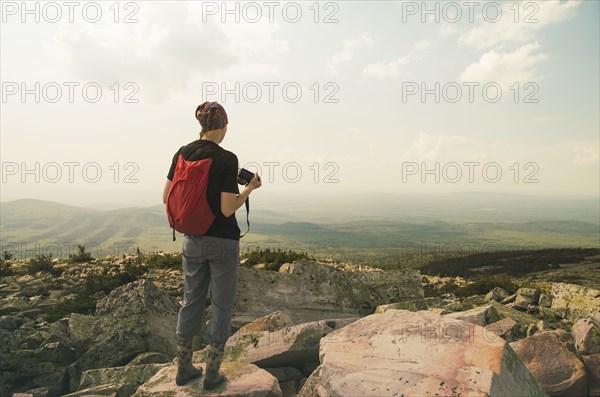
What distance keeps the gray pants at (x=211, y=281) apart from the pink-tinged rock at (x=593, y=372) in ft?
17.2

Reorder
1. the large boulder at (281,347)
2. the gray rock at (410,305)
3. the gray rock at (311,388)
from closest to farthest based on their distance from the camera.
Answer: the gray rock at (311,388)
the large boulder at (281,347)
the gray rock at (410,305)

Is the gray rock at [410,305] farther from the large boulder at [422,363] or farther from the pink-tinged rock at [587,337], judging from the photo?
the pink-tinged rock at [587,337]

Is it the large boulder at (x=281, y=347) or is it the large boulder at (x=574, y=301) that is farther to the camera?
the large boulder at (x=574, y=301)

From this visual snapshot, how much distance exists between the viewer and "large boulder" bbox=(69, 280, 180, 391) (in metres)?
7.33

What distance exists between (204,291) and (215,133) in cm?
204

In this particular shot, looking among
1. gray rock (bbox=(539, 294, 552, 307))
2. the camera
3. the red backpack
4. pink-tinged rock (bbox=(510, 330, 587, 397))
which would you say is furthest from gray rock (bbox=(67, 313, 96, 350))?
gray rock (bbox=(539, 294, 552, 307))

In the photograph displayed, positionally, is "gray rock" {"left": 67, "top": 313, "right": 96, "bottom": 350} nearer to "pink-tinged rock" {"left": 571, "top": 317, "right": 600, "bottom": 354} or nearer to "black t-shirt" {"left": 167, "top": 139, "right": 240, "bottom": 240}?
"black t-shirt" {"left": 167, "top": 139, "right": 240, "bottom": 240}

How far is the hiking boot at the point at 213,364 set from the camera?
4.81 metres

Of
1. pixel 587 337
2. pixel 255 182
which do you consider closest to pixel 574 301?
pixel 587 337

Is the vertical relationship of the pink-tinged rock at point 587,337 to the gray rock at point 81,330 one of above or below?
above

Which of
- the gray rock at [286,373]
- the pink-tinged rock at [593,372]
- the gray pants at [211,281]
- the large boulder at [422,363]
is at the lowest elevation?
the gray rock at [286,373]

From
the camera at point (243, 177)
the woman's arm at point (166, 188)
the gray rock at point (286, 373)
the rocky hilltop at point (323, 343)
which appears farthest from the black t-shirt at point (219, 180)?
the gray rock at point (286, 373)

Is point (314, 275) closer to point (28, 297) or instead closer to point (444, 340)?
point (444, 340)

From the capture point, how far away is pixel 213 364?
15.9 feet
